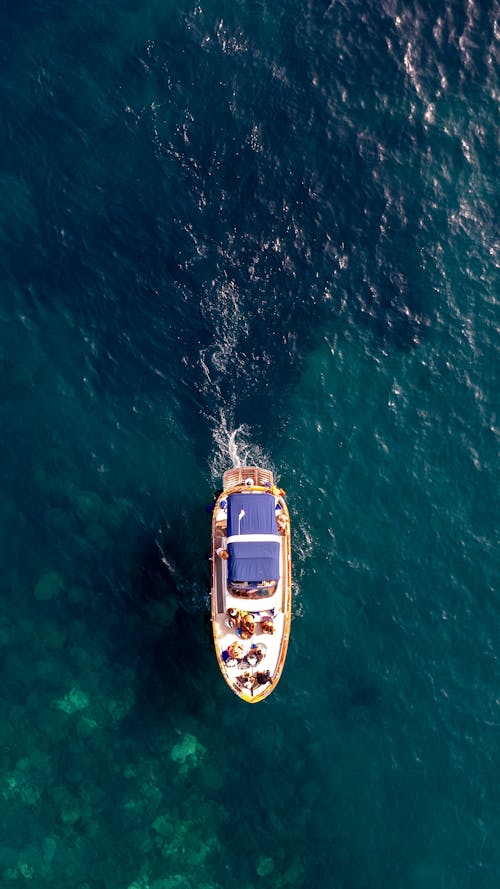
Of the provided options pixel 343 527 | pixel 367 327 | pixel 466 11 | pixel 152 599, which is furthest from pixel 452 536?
pixel 466 11

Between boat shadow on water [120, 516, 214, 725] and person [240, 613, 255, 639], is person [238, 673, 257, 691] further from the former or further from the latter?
boat shadow on water [120, 516, 214, 725]

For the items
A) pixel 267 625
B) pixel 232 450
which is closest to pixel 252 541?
pixel 267 625

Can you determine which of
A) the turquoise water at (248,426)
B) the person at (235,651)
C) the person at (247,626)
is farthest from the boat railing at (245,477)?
the person at (235,651)

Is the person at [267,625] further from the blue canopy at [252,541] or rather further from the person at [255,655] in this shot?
the blue canopy at [252,541]

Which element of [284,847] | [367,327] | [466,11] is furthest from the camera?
[466,11]

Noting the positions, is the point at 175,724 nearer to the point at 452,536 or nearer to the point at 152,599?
the point at 152,599

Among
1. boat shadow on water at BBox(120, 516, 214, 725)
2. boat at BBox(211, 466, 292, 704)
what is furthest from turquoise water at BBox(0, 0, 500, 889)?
boat at BBox(211, 466, 292, 704)
